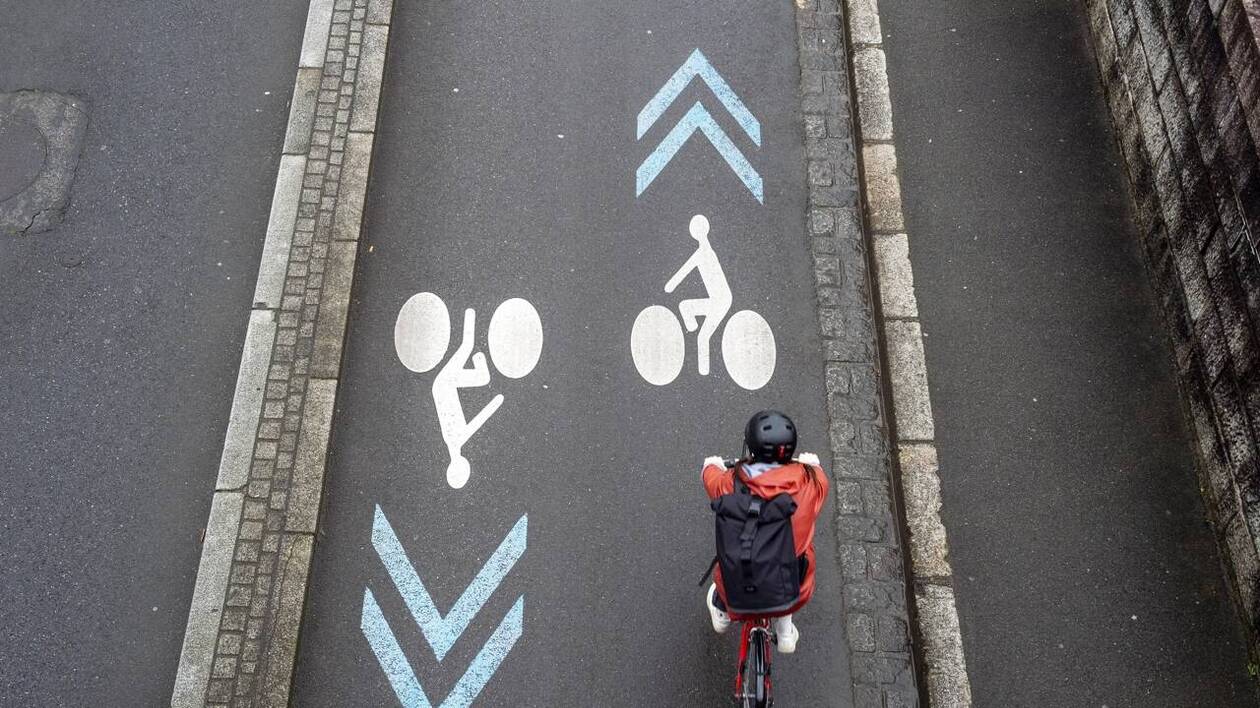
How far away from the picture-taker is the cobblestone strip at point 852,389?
649 centimetres

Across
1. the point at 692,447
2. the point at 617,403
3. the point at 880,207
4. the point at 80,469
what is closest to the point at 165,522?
the point at 80,469

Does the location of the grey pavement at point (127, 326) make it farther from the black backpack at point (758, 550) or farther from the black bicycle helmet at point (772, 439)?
the black bicycle helmet at point (772, 439)

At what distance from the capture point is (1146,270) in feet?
25.0

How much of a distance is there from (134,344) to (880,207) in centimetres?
602

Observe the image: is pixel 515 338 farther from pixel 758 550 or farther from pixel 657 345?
pixel 758 550

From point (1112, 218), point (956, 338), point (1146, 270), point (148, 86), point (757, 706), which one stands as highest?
point (148, 86)

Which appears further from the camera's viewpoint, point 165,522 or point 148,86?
point 148,86

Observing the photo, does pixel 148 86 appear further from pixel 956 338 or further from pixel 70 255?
pixel 956 338

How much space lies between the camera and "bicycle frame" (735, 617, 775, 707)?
19.1ft

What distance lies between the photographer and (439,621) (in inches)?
262

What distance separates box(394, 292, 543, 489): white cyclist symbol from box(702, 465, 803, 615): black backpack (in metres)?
2.68

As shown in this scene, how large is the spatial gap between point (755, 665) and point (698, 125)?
180 inches

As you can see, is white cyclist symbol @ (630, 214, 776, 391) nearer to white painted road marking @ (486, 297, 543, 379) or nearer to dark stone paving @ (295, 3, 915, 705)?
dark stone paving @ (295, 3, 915, 705)

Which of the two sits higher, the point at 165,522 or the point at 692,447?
the point at 692,447
